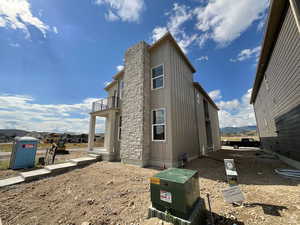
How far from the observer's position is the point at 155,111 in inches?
316

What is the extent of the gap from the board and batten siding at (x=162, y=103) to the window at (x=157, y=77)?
26 cm

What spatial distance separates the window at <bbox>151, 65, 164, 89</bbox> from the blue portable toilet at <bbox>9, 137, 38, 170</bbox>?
854 cm

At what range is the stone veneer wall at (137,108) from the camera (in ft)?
24.6

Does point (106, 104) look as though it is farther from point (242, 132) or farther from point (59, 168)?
point (242, 132)

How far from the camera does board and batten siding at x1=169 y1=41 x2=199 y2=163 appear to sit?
7559mm

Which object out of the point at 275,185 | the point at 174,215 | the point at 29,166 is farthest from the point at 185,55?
the point at 29,166

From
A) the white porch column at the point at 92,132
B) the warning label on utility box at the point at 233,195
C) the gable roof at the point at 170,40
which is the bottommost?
the warning label on utility box at the point at 233,195

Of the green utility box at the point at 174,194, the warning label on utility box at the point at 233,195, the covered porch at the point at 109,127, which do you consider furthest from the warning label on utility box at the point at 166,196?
the covered porch at the point at 109,127

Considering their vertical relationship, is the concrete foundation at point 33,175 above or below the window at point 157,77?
below

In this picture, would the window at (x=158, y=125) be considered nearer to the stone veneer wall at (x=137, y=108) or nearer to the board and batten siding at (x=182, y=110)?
the stone veneer wall at (x=137, y=108)

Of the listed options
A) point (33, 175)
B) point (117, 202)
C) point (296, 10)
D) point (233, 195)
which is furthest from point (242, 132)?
point (33, 175)

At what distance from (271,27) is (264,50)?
2163 mm

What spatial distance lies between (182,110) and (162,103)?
5.96ft

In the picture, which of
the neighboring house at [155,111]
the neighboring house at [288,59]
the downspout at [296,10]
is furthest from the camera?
the neighboring house at [155,111]
